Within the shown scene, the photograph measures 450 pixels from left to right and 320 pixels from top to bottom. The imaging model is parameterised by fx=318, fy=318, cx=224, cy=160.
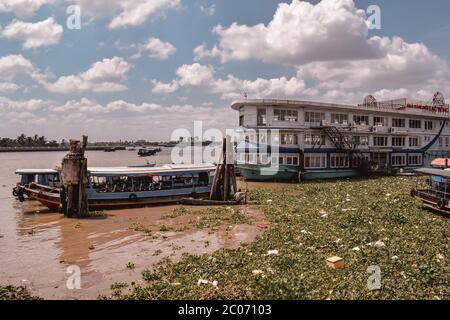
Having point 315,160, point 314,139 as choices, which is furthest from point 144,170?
point 314,139

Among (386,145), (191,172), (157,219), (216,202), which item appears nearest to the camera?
(157,219)

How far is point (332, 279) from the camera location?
849 centimetres

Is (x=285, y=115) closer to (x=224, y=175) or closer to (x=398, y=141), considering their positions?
(x=224, y=175)

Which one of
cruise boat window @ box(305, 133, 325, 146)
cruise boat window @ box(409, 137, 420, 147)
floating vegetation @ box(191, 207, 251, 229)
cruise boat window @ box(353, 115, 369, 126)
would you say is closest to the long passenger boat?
floating vegetation @ box(191, 207, 251, 229)

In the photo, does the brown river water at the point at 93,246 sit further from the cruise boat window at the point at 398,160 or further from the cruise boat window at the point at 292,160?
the cruise boat window at the point at 398,160

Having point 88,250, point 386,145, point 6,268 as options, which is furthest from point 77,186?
point 386,145

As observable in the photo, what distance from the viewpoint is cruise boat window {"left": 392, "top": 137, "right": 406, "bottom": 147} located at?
41.7 m

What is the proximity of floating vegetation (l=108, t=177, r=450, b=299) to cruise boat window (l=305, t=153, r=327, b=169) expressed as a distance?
17593mm

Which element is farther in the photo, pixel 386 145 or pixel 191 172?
pixel 386 145

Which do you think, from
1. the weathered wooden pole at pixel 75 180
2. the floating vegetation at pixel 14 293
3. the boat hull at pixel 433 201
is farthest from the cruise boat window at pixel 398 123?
the floating vegetation at pixel 14 293

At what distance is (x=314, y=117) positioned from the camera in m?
35.4

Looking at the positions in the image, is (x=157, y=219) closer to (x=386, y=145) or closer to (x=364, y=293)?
(x=364, y=293)
